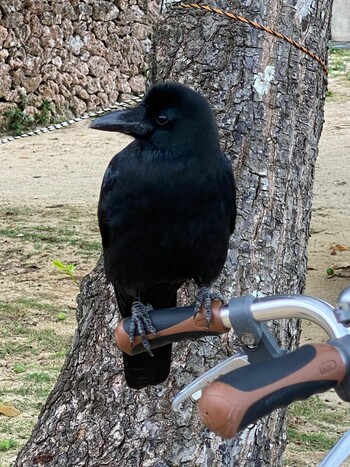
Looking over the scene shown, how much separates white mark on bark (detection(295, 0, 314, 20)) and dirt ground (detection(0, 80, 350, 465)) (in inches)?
88.3

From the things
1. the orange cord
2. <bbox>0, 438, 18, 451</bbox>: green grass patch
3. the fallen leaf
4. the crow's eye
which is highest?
the orange cord

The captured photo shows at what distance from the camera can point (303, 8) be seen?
11.6 feet

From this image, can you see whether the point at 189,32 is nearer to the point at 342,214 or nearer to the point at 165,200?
the point at 165,200

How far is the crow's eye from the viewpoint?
8.80 ft

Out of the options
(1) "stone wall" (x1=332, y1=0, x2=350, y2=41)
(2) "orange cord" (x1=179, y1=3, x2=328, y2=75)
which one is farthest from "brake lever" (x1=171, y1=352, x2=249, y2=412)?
(1) "stone wall" (x1=332, y1=0, x2=350, y2=41)

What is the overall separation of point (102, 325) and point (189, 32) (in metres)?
1.21

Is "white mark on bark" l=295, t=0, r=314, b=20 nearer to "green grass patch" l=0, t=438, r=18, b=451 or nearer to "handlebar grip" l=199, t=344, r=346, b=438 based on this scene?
"handlebar grip" l=199, t=344, r=346, b=438

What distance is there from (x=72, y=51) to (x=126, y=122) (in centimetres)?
1160

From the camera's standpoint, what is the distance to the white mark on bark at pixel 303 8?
3.52 meters

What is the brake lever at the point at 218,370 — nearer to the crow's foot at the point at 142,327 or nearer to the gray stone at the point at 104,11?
the crow's foot at the point at 142,327

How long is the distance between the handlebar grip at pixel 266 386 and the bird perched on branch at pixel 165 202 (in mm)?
1158

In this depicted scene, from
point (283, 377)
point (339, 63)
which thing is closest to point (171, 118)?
point (283, 377)

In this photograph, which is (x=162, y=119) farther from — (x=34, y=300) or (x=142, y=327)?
(x=34, y=300)

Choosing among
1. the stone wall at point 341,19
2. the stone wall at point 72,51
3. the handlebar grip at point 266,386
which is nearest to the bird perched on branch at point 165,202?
the handlebar grip at point 266,386
